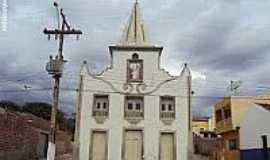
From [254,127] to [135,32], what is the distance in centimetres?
1401

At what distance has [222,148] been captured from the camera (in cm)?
3728

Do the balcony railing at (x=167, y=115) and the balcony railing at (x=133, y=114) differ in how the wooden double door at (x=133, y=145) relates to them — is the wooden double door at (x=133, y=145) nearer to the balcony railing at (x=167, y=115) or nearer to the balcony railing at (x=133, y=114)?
the balcony railing at (x=133, y=114)

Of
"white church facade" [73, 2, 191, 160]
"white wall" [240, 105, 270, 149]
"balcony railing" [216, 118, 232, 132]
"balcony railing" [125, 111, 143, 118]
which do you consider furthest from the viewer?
"balcony railing" [216, 118, 232, 132]

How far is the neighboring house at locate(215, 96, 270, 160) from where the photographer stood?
2903 centimetres

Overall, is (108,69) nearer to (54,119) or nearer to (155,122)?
(155,122)

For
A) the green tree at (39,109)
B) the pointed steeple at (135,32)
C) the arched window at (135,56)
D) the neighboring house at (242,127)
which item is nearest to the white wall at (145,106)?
the arched window at (135,56)

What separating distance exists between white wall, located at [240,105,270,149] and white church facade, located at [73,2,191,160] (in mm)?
Answer: 4420

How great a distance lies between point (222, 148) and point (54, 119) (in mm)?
21610

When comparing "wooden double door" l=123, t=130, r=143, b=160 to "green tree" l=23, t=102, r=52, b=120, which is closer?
"wooden double door" l=123, t=130, r=143, b=160

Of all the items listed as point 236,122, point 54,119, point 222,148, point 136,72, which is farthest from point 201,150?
point 54,119

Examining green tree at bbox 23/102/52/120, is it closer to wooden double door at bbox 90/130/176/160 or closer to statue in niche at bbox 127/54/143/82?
statue in niche at bbox 127/54/143/82

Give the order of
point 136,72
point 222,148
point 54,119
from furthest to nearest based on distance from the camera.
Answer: point 222,148, point 136,72, point 54,119

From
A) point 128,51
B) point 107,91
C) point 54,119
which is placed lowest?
point 54,119

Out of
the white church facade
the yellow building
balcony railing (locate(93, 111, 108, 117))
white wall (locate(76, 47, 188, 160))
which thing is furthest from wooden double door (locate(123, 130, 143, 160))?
the yellow building
